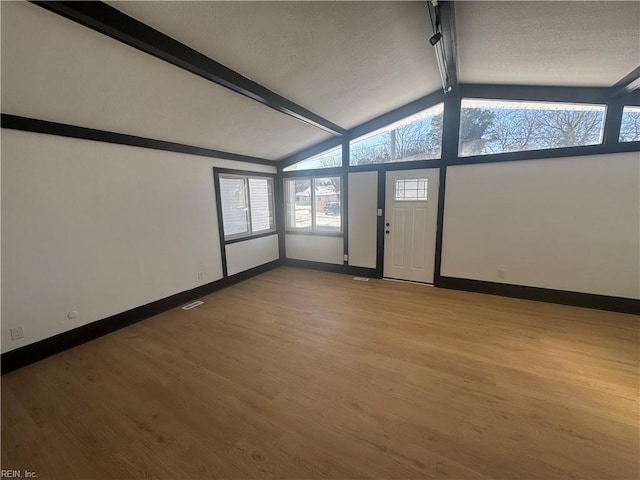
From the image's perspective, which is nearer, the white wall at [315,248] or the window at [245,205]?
the window at [245,205]

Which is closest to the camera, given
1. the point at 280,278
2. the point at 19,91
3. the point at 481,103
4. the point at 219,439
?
the point at 219,439

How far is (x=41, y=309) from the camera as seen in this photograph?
2.31m

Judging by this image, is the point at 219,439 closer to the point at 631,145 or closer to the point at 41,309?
the point at 41,309

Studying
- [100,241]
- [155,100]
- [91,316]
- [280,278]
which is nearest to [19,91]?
[155,100]

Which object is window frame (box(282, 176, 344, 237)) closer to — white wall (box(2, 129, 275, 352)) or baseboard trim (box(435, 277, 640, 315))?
white wall (box(2, 129, 275, 352))

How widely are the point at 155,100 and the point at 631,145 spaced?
5.06 meters

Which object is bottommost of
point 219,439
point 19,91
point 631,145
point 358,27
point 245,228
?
point 219,439

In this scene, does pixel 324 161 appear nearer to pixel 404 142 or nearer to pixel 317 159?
pixel 317 159

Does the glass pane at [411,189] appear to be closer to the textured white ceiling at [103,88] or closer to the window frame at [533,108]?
the window frame at [533,108]

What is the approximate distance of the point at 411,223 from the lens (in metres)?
4.02

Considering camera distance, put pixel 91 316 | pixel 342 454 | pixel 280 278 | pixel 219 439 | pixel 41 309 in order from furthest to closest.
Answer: pixel 280 278, pixel 91 316, pixel 41 309, pixel 219 439, pixel 342 454

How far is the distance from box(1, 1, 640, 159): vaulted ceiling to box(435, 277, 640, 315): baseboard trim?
247 cm

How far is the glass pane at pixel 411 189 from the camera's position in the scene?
3877mm

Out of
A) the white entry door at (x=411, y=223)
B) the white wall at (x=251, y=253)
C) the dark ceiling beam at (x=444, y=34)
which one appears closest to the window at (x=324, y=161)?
the white entry door at (x=411, y=223)
